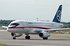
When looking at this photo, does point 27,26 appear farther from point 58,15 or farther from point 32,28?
point 58,15

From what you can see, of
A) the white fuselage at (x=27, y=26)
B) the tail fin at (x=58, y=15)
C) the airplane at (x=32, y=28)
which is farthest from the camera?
the tail fin at (x=58, y=15)

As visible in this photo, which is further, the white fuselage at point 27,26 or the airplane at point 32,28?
A: the airplane at point 32,28

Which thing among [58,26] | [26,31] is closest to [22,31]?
[26,31]

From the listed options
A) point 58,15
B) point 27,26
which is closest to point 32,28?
point 27,26

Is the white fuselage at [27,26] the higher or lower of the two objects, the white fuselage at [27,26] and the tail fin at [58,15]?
the lower

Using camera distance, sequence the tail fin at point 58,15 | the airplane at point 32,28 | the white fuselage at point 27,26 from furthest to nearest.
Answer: the tail fin at point 58,15
the airplane at point 32,28
the white fuselage at point 27,26

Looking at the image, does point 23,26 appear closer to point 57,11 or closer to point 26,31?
point 26,31

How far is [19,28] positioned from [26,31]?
1710mm

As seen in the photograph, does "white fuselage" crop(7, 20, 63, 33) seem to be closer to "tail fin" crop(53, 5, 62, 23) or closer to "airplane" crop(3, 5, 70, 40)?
"airplane" crop(3, 5, 70, 40)

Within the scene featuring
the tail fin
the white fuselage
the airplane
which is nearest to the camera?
the white fuselage

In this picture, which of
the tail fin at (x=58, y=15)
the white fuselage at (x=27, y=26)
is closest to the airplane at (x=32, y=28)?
the white fuselage at (x=27, y=26)

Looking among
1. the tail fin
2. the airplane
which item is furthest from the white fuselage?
the tail fin

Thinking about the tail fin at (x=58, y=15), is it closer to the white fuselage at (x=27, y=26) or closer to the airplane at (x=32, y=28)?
the airplane at (x=32, y=28)

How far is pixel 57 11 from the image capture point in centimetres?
6331
